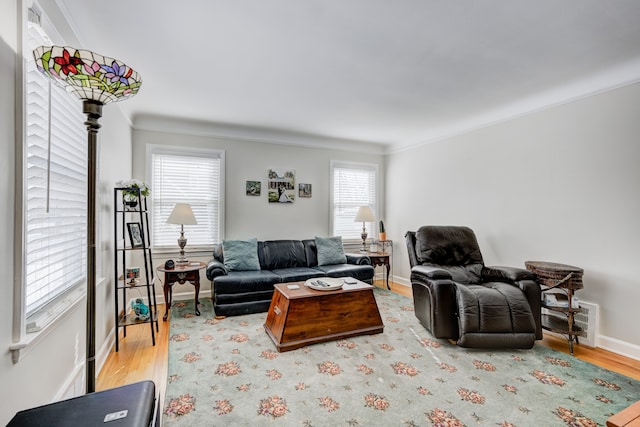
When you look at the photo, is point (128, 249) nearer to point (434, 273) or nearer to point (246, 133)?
point (246, 133)

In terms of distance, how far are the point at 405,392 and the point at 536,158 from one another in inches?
117

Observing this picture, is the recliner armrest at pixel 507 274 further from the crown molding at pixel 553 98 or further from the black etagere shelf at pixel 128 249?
the black etagere shelf at pixel 128 249

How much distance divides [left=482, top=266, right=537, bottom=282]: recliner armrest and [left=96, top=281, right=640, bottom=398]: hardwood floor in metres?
0.70

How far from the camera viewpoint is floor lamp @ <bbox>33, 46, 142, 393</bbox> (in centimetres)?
120

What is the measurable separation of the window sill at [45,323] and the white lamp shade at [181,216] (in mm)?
1710

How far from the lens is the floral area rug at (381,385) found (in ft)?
6.06

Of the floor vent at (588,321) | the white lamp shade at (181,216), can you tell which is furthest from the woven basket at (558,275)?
the white lamp shade at (181,216)

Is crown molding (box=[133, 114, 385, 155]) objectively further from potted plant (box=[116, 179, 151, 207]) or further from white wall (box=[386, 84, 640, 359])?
white wall (box=[386, 84, 640, 359])

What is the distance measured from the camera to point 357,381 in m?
2.23

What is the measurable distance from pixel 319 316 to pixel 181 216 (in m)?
2.20

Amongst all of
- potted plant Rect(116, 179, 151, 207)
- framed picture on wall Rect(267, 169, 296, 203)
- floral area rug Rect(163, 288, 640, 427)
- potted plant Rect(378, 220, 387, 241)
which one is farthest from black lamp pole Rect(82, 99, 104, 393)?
potted plant Rect(378, 220, 387, 241)

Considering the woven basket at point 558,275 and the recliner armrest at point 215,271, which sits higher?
the woven basket at point 558,275

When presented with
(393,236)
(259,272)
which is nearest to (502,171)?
(393,236)

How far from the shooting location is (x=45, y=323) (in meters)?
1.54
